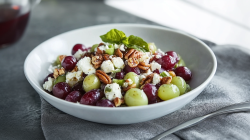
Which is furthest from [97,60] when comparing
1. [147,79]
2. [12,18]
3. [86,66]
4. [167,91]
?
[12,18]

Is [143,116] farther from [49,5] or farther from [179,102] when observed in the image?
[49,5]

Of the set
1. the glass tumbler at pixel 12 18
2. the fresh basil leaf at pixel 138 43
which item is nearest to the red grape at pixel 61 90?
the fresh basil leaf at pixel 138 43

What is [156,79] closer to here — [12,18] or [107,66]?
[107,66]

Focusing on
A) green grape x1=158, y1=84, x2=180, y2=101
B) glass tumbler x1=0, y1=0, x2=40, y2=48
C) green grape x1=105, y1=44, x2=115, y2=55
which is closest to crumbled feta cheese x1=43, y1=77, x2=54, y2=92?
green grape x1=105, y1=44, x2=115, y2=55

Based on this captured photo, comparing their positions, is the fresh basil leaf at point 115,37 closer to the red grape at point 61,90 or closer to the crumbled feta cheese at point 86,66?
the crumbled feta cheese at point 86,66

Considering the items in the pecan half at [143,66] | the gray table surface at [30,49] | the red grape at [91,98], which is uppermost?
the pecan half at [143,66]

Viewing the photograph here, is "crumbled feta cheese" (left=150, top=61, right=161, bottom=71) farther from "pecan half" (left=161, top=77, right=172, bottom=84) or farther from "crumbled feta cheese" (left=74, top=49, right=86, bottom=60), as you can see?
"crumbled feta cheese" (left=74, top=49, right=86, bottom=60)
